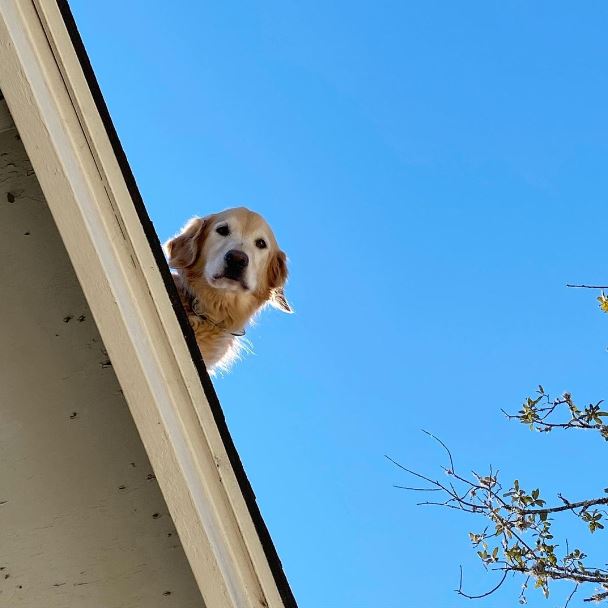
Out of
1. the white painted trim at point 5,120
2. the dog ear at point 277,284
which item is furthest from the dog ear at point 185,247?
the white painted trim at point 5,120

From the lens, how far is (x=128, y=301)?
5.57 ft

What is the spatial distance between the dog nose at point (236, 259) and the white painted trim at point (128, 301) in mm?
3407

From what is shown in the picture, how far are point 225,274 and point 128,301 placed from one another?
11.3 feet

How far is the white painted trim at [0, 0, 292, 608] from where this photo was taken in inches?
64.5

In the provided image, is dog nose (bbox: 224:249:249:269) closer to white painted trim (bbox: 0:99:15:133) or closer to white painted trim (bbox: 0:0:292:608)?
white painted trim (bbox: 0:99:15:133)

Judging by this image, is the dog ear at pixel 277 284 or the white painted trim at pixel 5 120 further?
Answer: the dog ear at pixel 277 284

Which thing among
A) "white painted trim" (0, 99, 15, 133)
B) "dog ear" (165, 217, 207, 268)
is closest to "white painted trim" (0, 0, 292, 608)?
"white painted trim" (0, 99, 15, 133)

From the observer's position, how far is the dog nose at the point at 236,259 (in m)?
5.20

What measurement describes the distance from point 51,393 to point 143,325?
0.30 metres

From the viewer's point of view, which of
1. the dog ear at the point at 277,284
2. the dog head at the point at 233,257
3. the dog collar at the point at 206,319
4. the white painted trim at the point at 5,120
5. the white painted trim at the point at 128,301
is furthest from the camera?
the dog ear at the point at 277,284

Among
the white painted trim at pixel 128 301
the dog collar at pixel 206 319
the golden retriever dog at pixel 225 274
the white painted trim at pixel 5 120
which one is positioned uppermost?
the golden retriever dog at pixel 225 274

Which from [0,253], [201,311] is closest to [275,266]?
[201,311]

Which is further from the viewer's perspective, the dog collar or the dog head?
the dog head

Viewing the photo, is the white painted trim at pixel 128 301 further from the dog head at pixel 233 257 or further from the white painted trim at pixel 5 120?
the dog head at pixel 233 257
